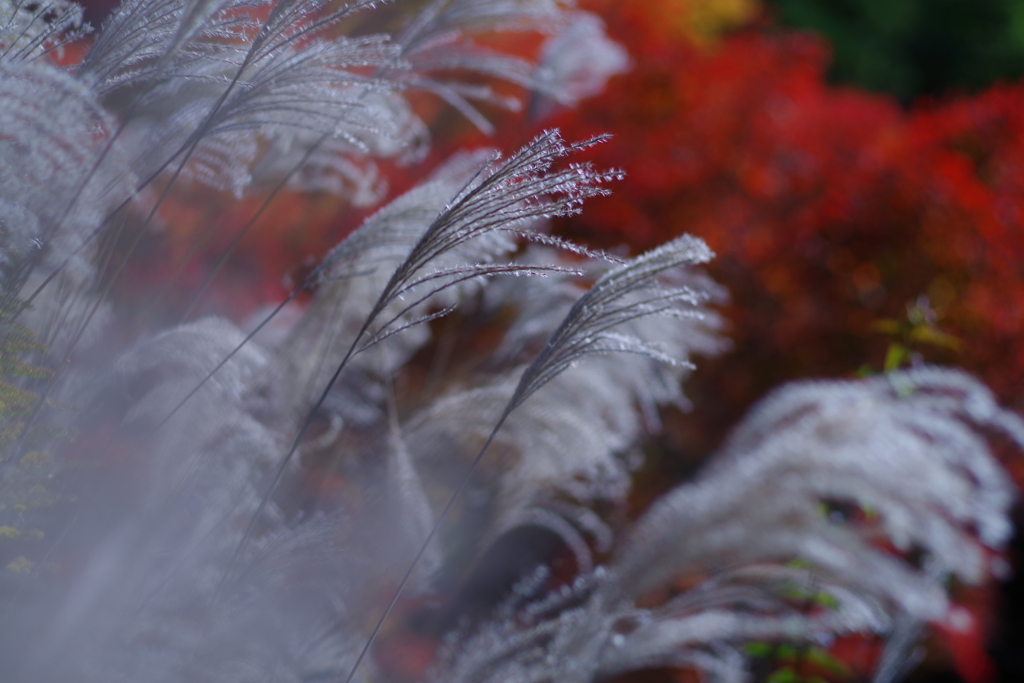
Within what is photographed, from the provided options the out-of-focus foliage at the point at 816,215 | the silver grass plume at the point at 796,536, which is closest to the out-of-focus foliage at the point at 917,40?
the out-of-focus foliage at the point at 816,215

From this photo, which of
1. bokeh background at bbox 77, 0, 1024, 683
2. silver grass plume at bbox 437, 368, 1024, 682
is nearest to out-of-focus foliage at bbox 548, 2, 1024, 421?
bokeh background at bbox 77, 0, 1024, 683

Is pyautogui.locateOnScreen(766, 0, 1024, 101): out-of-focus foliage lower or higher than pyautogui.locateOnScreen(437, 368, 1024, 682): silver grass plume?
lower

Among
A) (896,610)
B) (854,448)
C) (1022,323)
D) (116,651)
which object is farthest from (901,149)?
(116,651)

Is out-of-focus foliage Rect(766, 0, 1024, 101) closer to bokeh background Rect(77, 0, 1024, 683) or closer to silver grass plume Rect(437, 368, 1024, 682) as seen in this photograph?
bokeh background Rect(77, 0, 1024, 683)

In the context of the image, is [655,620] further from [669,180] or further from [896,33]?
[896,33]

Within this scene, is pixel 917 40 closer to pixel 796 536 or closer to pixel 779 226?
pixel 779 226

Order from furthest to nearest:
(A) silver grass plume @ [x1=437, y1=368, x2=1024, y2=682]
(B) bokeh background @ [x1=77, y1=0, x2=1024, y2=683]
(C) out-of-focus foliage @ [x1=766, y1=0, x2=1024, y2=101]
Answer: (C) out-of-focus foliage @ [x1=766, y1=0, x2=1024, y2=101], (B) bokeh background @ [x1=77, y1=0, x2=1024, y2=683], (A) silver grass plume @ [x1=437, y1=368, x2=1024, y2=682]

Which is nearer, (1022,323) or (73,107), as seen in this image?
(73,107)
